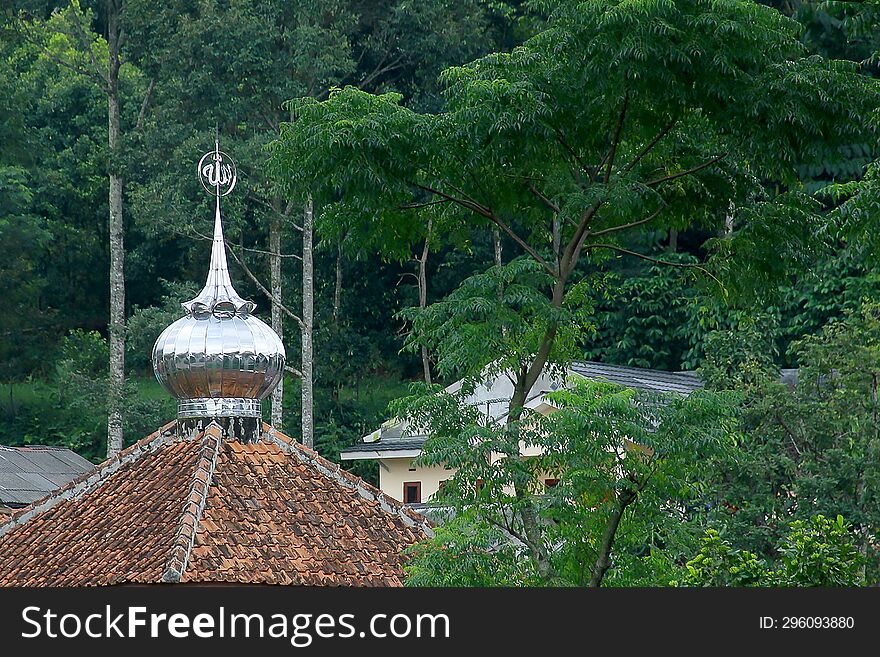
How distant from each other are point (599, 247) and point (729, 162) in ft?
5.08

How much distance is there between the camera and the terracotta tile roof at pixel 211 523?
56.9ft

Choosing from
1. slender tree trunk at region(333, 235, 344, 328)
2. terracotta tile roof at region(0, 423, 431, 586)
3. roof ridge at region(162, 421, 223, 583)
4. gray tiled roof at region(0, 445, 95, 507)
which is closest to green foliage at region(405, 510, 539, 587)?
terracotta tile roof at region(0, 423, 431, 586)

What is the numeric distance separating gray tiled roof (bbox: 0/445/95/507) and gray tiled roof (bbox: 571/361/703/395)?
30.1 feet

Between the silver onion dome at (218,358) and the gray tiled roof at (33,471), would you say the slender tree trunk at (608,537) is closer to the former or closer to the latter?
the silver onion dome at (218,358)

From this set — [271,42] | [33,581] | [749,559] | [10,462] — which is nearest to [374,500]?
[33,581]

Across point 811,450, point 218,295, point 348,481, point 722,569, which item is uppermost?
point 218,295

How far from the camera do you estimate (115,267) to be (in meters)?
47.3

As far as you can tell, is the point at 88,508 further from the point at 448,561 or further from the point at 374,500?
the point at 448,561

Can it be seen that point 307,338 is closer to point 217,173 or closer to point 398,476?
point 398,476

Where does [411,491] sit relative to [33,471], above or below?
below

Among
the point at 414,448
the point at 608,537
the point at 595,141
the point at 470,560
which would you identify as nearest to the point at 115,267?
the point at 414,448

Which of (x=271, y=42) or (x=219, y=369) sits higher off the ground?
(x=271, y=42)

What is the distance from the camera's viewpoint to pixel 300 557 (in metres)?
17.9

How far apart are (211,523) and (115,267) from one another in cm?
3053
